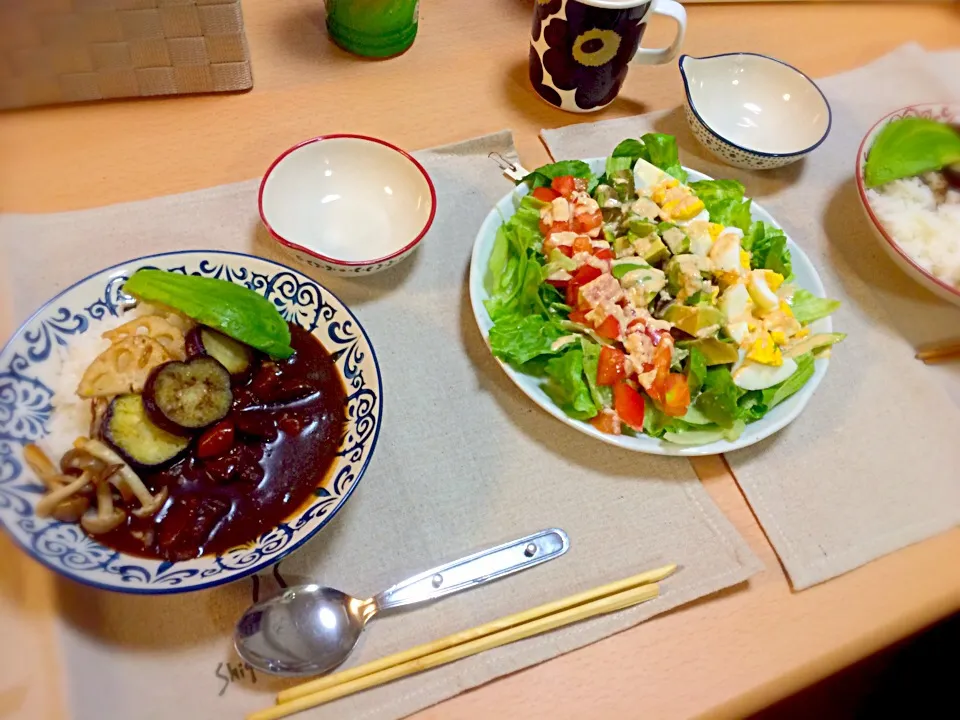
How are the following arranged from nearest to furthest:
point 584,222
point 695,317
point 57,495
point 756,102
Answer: point 57,495 → point 695,317 → point 584,222 → point 756,102

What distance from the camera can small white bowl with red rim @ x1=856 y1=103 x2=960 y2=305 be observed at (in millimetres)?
1280

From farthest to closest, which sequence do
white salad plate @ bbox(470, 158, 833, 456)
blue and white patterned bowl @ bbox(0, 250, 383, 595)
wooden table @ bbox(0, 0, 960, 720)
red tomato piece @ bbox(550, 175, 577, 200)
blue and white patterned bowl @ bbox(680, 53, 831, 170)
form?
1. blue and white patterned bowl @ bbox(680, 53, 831, 170)
2. red tomato piece @ bbox(550, 175, 577, 200)
3. white salad plate @ bbox(470, 158, 833, 456)
4. wooden table @ bbox(0, 0, 960, 720)
5. blue and white patterned bowl @ bbox(0, 250, 383, 595)

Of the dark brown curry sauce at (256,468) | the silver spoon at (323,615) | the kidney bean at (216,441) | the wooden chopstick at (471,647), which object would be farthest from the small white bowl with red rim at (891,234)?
the kidney bean at (216,441)

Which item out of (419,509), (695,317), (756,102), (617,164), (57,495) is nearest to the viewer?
(57,495)

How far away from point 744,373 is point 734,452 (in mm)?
139

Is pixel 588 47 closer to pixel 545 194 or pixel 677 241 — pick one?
pixel 545 194

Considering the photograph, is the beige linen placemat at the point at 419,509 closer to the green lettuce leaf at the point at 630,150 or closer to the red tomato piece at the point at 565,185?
the red tomato piece at the point at 565,185

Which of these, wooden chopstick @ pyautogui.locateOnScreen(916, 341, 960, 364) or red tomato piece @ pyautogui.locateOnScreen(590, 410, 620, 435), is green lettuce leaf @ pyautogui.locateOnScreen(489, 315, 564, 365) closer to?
red tomato piece @ pyautogui.locateOnScreen(590, 410, 620, 435)

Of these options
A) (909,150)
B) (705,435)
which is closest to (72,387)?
(705,435)

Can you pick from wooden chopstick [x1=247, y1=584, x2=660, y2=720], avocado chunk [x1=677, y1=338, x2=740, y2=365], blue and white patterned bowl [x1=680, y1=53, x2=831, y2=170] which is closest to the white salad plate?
avocado chunk [x1=677, y1=338, x2=740, y2=365]

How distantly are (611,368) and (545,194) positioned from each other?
378 mm

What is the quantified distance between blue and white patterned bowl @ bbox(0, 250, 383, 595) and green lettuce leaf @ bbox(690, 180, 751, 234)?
747mm

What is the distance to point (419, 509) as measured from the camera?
40.0 inches

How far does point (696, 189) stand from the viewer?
1365 millimetres
